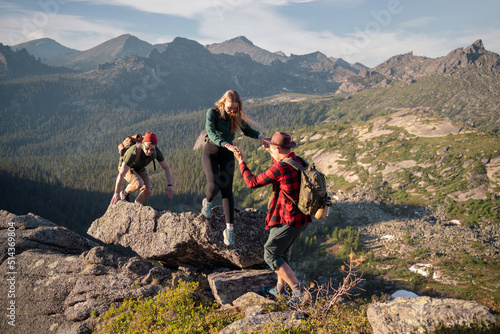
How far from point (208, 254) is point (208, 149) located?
4936 mm

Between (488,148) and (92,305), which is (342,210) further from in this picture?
(92,305)

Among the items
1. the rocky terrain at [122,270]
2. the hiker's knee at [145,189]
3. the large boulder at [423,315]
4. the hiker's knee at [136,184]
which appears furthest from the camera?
the hiker's knee at [145,189]

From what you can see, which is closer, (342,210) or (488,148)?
(488,148)

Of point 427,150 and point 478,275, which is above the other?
point 427,150

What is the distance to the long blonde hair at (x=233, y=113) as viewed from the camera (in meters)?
9.03

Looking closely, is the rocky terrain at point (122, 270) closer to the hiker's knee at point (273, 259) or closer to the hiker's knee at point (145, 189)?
the hiker's knee at point (145, 189)

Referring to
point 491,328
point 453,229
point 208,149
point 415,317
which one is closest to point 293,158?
point 208,149

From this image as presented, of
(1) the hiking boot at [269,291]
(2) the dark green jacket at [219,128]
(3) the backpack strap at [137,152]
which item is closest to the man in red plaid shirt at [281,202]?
(1) the hiking boot at [269,291]

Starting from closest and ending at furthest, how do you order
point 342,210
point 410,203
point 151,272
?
point 151,272 → point 410,203 → point 342,210

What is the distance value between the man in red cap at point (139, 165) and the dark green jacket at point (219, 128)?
3471 millimetres

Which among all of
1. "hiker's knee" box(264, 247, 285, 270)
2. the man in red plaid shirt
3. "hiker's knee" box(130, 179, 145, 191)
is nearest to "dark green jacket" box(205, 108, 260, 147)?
the man in red plaid shirt

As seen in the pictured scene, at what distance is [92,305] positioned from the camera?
10.5m

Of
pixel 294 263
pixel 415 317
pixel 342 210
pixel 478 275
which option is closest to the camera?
pixel 415 317

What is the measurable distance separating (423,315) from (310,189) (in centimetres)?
384
